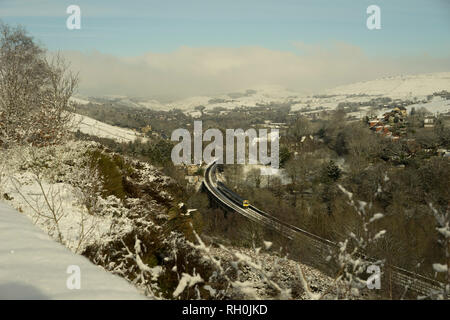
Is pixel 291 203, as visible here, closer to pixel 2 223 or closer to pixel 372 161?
pixel 372 161

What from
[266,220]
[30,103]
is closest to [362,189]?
[266,220]

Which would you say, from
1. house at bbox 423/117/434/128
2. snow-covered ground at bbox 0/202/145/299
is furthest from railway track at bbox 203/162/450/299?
house at bbox 423/117/434/128

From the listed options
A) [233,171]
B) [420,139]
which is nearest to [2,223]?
[233,171]

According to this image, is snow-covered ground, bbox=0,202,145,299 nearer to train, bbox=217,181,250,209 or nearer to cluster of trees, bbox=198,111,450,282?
cluster of trees, bbox=198,111,450,282

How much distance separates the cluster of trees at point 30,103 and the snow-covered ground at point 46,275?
18.2 ft

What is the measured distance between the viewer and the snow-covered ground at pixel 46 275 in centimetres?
198

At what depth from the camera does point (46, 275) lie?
2.21m

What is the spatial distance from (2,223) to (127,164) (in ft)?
16.4

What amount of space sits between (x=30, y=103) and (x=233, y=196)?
2974 centimetres

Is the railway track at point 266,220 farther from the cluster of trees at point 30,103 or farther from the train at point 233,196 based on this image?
the cluster of trees at point 30,103

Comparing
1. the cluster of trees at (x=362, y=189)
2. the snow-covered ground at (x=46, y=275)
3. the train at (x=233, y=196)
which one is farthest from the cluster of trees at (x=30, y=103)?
the train at (x=233, y=196)

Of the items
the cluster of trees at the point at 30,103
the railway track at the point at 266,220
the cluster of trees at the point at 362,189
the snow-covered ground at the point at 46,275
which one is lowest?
the railway track at the point at 266,220

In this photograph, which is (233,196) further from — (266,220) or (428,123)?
(428,123)
